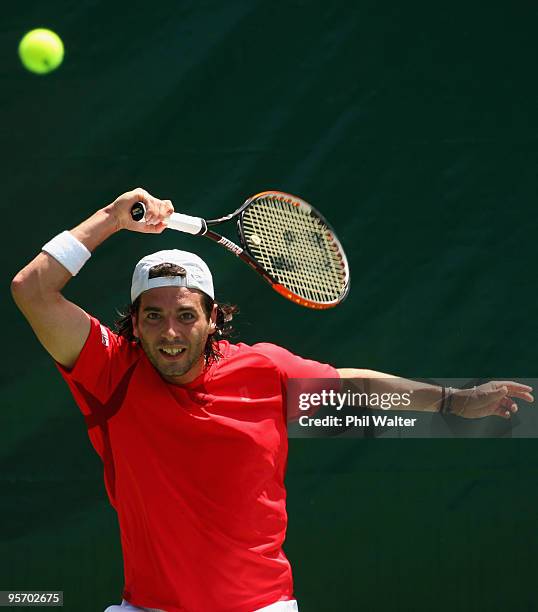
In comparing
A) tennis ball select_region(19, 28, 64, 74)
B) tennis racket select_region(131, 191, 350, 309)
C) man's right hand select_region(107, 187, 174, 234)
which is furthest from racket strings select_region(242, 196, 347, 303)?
tennis ball select_region(19, 28, 64, 74)

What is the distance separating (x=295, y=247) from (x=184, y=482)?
86cm

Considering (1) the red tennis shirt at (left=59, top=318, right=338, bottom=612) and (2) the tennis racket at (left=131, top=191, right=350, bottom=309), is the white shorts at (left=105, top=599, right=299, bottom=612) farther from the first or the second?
(2) the tennis racket at (left=131, top=191, right=350, bottom=309)

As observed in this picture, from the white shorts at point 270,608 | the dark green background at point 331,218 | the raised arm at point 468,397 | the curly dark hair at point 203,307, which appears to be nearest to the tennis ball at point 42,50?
the dark green background at point 331,218

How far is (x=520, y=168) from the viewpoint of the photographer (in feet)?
12.2

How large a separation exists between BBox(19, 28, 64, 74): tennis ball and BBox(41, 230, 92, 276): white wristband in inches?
58.4

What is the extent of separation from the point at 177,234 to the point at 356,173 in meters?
0.66

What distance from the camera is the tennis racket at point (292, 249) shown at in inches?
115

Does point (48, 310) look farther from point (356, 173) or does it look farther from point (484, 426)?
point (484, 426)

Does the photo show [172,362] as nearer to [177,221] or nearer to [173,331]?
[173,331]

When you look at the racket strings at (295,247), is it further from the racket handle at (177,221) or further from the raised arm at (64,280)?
the raised arm at (64,280)

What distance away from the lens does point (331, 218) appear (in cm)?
369

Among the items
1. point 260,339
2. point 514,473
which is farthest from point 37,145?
point 514,473

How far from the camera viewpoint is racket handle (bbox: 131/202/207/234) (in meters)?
2.48

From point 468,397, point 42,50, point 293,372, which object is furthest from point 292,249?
point 42,50
